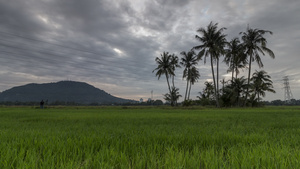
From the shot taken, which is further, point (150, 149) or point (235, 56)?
point (235, 56)

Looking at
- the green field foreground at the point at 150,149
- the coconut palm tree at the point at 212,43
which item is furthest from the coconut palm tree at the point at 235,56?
the green field foreground at the point at 150,149

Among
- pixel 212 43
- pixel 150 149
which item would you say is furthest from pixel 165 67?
pixel 150 149

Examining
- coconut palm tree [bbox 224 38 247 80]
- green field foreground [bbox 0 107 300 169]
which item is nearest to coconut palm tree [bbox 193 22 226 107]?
coconut palm tree [bbox 224 38 247 80]

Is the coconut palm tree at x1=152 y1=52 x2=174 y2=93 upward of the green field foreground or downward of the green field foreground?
upward

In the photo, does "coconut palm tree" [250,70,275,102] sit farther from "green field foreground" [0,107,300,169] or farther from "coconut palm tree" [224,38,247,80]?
"green field foreground" [0,107,300,169]

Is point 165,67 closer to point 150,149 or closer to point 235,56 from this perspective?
point 235,56

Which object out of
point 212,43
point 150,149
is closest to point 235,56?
point 212,43

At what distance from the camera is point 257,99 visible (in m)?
39.1

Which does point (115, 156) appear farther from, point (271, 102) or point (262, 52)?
point (271, 102)

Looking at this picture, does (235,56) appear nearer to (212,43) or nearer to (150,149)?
(212,43)

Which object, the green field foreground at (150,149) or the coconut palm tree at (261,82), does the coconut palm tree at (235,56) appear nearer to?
the coconut palm tree at (261,82)

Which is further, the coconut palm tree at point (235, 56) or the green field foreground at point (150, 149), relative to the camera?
the coconut palm tree at point (235, 56)

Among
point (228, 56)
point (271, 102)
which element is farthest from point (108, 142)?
point (271, 102)

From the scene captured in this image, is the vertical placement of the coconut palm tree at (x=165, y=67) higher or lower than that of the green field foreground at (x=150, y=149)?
higher
